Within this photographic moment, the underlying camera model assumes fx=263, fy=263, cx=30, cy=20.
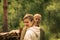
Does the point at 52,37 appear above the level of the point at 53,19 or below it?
below

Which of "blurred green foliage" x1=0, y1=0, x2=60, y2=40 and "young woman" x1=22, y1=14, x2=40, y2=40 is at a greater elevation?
"blurred green foliage" x1=0, y1=0, x2=60, y2=40

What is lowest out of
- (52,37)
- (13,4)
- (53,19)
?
(52,37)

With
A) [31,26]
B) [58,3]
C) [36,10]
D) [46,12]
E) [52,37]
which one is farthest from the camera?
[36,10]

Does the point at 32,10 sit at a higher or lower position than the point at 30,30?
higher

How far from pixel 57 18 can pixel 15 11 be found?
329cm

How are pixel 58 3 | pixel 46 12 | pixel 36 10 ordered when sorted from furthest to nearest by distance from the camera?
1. pixel 36 10
2. pixel 46 12
3. pixel 58 3

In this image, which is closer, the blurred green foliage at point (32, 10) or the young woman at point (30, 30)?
the young woman at point (30, 30)

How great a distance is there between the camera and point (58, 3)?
50.0ft

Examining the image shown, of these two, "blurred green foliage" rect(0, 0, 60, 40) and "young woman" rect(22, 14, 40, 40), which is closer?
"young woman" rect(22, 14, 40, 40)

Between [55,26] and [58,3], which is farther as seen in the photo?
[58,3]

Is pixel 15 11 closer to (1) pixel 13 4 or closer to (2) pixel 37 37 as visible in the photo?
(1) pixel 13 4

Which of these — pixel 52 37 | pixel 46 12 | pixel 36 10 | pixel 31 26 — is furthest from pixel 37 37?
pixel 36 10

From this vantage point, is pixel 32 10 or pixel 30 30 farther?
pixel 32 10

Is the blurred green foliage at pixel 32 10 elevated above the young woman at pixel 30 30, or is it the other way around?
the blurred green foliage at pixel 32 10
